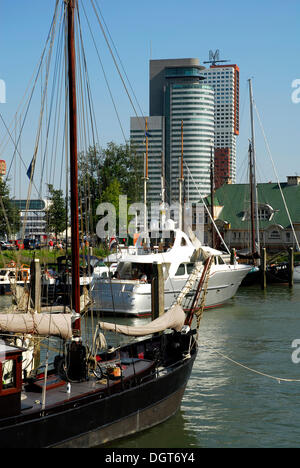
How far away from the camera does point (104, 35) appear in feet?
67.3

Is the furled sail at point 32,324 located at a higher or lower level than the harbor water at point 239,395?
higher

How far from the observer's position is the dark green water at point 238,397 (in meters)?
17.7

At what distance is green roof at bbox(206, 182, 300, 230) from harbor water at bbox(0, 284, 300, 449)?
50.7m

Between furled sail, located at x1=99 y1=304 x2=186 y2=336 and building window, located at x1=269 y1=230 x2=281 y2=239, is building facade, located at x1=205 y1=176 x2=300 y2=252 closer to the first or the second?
A: building window, located at x1=269 y1=230 x2=281 y2=239

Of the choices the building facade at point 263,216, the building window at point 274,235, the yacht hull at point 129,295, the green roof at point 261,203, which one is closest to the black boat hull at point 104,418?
the yacht hull at point 129,295

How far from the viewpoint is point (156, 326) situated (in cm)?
2008

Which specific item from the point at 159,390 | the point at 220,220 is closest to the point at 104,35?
the point at 159,390

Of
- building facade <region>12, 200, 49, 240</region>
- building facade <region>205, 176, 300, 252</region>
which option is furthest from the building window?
building facade <region>12, 200, 49, 240</region>

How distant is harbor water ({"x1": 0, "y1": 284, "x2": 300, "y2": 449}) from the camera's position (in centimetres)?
1770

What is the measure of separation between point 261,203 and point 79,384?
7155 centimetres

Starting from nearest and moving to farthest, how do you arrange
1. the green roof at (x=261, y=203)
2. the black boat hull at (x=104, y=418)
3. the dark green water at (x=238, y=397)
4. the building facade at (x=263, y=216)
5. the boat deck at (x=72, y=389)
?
1. the black boat hull at (x=104, y=418)
2. the boat deck at (x=72, y=389)
3. the dark green water at (x=238, y=397)
4. the building facade at (x=263, y=216)
5. the green roof at (x=261, y=203)

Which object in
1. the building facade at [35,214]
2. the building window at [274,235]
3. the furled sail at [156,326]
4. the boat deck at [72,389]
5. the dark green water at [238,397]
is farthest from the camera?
the building window at [274,235]

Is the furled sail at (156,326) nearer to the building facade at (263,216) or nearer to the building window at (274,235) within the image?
the building facade at (263,216)

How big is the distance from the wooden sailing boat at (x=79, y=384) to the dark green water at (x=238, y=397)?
754 millimetres
